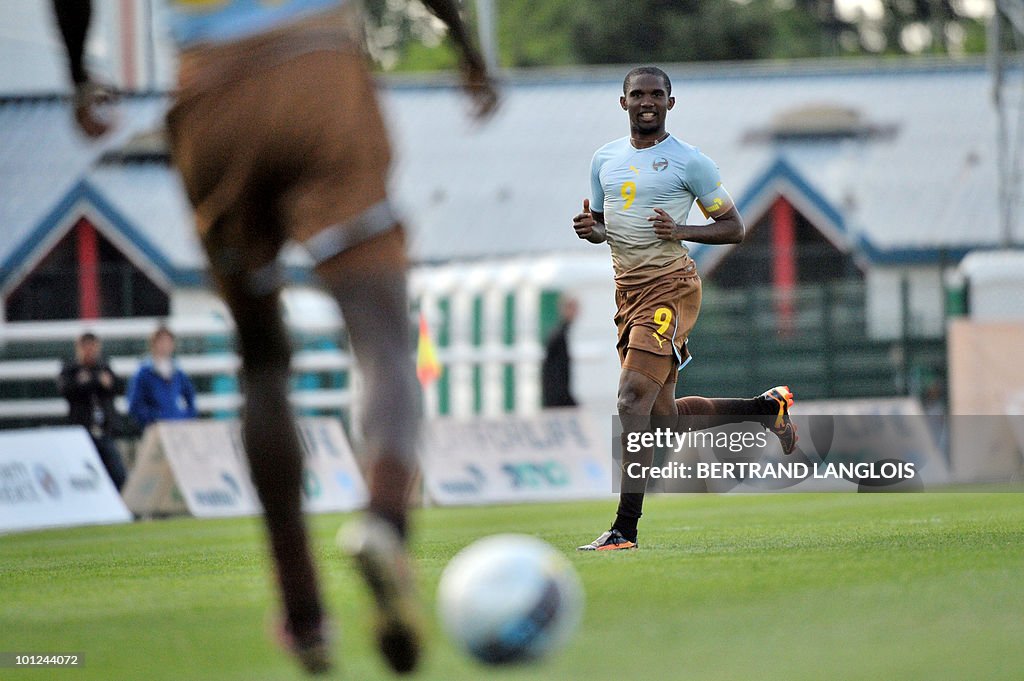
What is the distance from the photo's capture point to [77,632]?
20.1 ft

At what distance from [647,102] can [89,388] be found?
10.6 m

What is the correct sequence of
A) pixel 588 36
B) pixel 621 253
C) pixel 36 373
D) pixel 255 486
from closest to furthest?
pixel 255 486 < pixel 621 253 < pixel 36 373 < pixel 588 36

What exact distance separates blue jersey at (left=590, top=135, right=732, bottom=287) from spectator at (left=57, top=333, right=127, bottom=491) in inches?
392

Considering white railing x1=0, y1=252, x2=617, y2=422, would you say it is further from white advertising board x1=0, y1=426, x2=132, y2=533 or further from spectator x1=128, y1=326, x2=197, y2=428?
white advertising board x1=0, y1=426, x2=132, y2=533

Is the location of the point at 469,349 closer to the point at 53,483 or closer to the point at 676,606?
the point at 53,483

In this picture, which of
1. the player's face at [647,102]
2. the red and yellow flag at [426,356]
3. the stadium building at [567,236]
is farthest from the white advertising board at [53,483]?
the player's face at [647,102]

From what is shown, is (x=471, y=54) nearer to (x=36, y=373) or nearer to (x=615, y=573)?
(x=615, y=573)

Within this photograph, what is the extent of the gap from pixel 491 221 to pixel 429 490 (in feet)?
70.9

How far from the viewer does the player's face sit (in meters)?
8.97

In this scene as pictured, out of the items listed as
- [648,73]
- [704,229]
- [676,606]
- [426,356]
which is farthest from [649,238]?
[426,356]

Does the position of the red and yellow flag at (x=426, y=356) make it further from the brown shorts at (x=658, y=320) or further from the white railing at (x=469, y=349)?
the brown shorts at (x=658, y=320)

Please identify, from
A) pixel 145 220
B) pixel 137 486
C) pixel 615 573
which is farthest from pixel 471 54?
pixel 145 220

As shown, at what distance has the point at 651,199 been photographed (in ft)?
29.5

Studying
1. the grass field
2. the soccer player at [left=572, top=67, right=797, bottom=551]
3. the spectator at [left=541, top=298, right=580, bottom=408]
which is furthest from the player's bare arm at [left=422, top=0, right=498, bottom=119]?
the spectator at [left=541, top=298, right=580, bottom=408]
